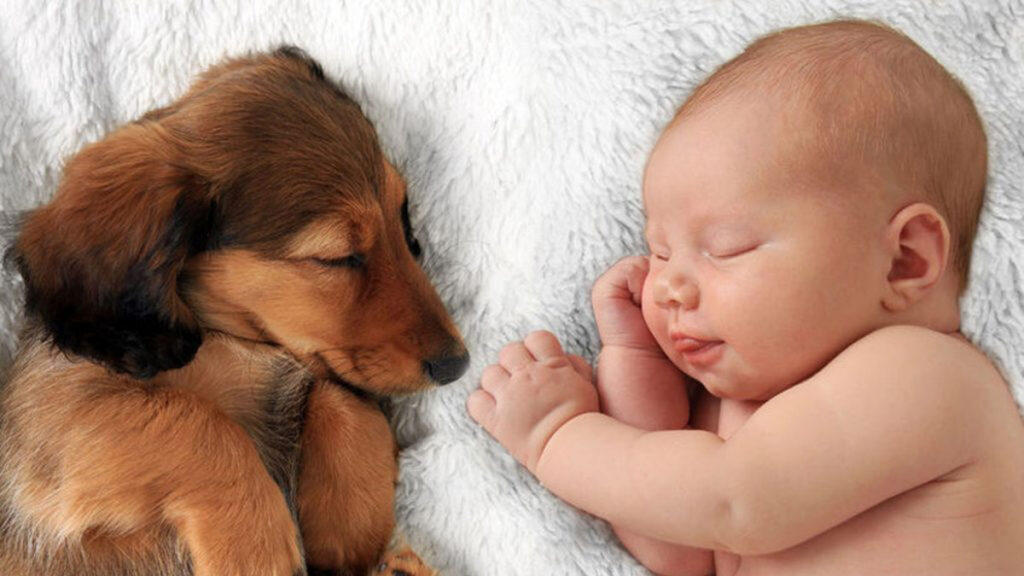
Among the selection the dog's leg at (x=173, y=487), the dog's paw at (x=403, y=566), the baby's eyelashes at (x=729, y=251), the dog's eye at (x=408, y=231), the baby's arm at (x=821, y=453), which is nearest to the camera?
the baby's arm at (x=821, y=453)

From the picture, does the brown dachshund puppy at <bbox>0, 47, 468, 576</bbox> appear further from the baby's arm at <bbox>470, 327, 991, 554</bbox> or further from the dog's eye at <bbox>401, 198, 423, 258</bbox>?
the baby's arm at <bbox>470, 327, 991, 554</bbox>

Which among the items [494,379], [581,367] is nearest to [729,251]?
[581,367]

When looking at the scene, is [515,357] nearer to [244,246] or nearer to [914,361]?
[244,246]

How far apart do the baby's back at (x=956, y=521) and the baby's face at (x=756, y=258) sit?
102 mm

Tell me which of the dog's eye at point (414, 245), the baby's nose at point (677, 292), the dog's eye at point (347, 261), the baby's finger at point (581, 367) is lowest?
the baby's finger at point (581, 367)

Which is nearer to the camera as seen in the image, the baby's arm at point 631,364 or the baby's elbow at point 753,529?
the baby's elbow at point 753,529

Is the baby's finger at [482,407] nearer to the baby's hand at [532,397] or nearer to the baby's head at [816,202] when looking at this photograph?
the baby's hand at [532,397]

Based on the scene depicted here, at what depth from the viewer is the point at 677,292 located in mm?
1777

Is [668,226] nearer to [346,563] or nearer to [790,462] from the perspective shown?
[790,462]

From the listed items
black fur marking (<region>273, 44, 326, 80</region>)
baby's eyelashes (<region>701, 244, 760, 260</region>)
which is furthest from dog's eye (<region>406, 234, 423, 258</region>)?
baby's eyelashes (<region>701, 244, 760, 260</region>)

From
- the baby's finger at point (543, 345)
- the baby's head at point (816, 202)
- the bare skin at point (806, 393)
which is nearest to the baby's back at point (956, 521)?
the bare skin at point (806, 393)

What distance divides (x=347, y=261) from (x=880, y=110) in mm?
1069

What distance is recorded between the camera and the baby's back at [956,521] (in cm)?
162

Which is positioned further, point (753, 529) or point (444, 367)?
point (444, 367)
